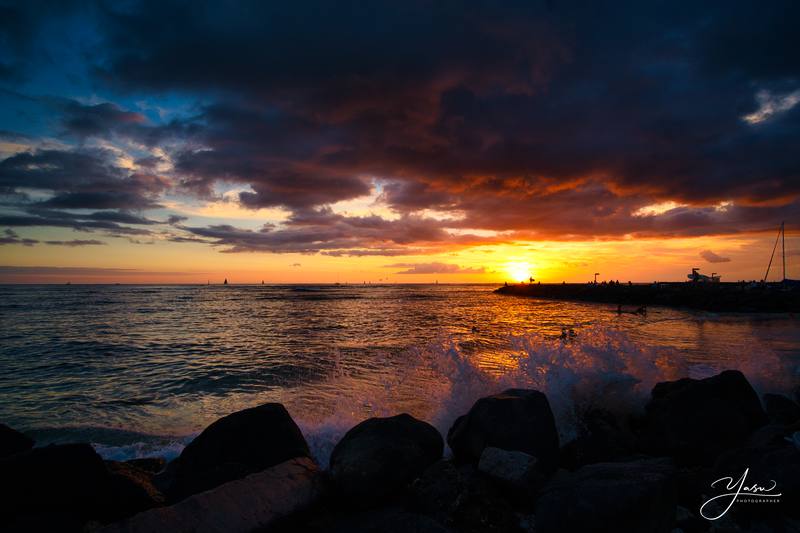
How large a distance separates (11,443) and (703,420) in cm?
1162

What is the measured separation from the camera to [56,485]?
15.1 feet

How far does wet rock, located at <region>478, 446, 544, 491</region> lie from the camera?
483 centimetres

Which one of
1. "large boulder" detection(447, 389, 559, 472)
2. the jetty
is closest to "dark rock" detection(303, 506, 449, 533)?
"large boulder" detection(447, 389, 559, 472)

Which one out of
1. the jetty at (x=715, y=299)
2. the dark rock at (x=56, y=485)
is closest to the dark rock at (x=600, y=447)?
the dark rock at (x=56, y=485)

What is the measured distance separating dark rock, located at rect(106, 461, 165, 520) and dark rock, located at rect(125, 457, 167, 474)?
174 centimetres

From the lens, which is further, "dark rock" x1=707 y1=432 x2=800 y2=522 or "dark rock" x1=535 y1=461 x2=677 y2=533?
"dark rock" x1=707 y1=432 x2=800 y2=522

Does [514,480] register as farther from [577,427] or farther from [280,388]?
[280,388]

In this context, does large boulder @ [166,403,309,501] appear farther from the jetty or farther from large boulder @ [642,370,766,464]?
the jetty

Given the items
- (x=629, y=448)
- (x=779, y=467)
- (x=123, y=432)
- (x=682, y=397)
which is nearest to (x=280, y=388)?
(x=123, y=432)

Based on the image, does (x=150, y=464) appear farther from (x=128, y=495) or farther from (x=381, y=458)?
(x=381, y=458)

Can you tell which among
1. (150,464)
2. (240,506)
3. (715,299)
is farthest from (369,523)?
(715,299)

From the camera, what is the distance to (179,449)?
7.62 m

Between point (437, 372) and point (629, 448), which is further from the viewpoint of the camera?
point (437, 372)

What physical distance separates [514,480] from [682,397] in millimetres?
4372
